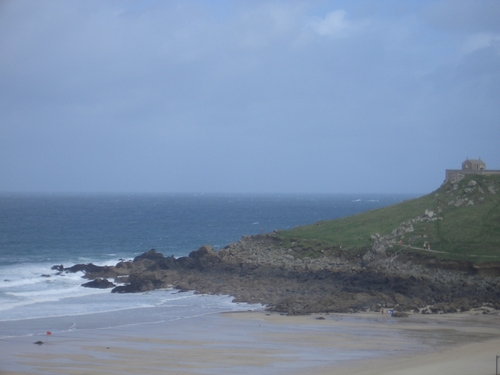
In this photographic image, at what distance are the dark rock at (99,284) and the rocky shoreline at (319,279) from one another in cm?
8

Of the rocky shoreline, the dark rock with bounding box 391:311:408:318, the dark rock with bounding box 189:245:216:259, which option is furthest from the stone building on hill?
the dark rock with bounding box 391:311:408:318

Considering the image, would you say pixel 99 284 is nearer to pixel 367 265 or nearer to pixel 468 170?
pixel 367 265

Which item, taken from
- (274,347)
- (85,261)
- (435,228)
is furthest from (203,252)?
(274,347)

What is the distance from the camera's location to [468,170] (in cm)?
5838

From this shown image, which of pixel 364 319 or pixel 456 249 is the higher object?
pixel 456 249

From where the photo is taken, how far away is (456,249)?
45531 millimetres

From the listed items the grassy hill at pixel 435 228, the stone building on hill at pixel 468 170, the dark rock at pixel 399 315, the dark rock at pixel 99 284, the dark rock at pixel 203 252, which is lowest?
the dark rock at pixel 399 315

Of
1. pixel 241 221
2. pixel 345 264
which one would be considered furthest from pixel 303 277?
pixel 241 221

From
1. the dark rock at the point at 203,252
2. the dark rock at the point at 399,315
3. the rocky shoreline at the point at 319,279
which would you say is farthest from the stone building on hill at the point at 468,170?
the dark rock at the point at 399,315

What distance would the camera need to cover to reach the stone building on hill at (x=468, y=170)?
57.8 m

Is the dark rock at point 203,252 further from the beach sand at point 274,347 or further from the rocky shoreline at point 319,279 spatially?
the beach sand at point 274,347

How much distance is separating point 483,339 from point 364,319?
722 centimetres

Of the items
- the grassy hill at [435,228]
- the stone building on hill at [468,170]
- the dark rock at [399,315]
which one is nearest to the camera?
the dark rock at [399,315]

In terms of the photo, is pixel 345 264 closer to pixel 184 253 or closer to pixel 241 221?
pixel 184 253
